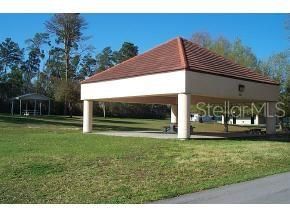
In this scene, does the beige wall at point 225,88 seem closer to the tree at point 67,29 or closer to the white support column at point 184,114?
the white support column at point 184,114

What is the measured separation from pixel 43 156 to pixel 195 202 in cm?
725

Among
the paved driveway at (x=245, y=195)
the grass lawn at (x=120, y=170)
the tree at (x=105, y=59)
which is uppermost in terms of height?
the tree at (x=105, y=59)

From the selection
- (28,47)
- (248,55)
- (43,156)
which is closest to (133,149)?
(43,156)

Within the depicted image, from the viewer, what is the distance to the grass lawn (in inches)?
384

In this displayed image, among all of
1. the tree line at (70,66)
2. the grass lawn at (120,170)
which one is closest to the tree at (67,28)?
the tree line at (70,66)

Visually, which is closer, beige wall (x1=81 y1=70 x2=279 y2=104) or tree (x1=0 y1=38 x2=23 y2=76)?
beige wall (x1=81 y1=70 x2=279 y2=104)

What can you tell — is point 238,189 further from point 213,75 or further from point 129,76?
point 129,76

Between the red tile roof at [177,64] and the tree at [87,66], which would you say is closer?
the red tile roof at [177,64]

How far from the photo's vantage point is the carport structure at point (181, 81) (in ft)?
75.3

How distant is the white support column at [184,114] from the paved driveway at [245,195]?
11245 mm

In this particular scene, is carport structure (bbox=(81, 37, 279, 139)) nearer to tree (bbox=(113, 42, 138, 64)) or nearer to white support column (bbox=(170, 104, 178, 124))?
white support column (bbox=(170, 104, 178, 124))

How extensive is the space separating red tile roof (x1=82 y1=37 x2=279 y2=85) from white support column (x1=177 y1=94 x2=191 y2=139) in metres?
1.59

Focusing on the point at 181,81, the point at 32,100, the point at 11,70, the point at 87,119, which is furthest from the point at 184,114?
the point at 11,70

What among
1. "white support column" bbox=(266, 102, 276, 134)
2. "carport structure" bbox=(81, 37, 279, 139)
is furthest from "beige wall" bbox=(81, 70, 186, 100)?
"white support column" bbox=(266, 102, 276, 134)
